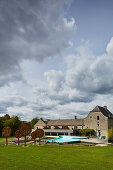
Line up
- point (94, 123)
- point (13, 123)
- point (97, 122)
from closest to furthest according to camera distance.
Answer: point (97, 122) < point (94, 123) < point (13, 123)

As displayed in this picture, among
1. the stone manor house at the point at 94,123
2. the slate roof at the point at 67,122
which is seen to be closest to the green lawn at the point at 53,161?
the stone manor house at the point at 94,123

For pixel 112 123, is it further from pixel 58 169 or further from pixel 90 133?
pixel 58 169

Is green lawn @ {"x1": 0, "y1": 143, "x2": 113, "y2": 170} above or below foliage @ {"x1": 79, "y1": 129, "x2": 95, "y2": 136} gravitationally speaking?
above

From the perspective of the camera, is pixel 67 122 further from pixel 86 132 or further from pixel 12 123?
pixel 12 123

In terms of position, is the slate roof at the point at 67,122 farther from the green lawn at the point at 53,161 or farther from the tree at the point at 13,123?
the green lawn at the point at 53,161

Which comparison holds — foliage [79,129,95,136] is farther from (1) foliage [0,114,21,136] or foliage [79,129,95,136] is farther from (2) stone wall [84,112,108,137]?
(1) foliage [0,114,21,136]

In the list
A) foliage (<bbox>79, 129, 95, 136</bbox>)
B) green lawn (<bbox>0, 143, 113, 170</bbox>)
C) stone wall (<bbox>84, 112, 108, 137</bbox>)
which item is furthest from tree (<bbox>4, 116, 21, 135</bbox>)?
green lawn (<bbox>0, 143, 113, 170</bbox>)

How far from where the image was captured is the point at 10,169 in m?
10.8

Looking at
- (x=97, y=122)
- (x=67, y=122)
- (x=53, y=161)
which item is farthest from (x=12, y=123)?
(x=53, y=161)

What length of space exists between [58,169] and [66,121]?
157ft

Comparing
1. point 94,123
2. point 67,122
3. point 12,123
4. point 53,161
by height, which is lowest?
point 12,123

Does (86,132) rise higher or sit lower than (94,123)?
lower

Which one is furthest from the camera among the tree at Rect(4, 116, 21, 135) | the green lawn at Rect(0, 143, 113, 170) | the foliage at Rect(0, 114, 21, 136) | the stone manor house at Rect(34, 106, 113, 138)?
the tree at Rect(4, 116, 21, 135)

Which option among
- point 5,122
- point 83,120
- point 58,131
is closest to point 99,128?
point 83,120
